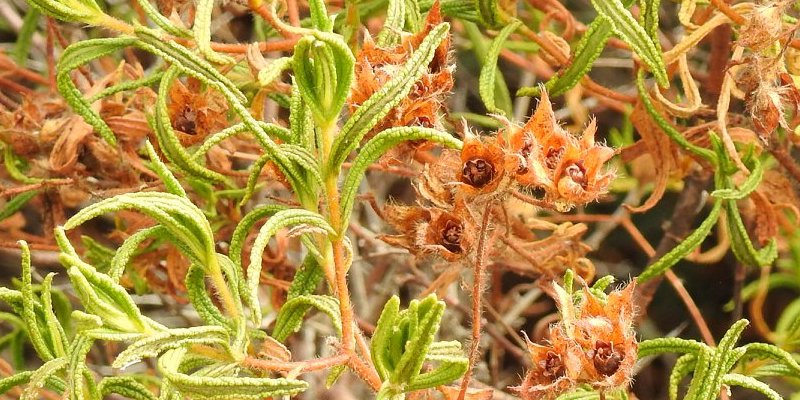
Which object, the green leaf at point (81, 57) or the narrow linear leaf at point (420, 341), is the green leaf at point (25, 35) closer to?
the green leaf at point (81, 57)

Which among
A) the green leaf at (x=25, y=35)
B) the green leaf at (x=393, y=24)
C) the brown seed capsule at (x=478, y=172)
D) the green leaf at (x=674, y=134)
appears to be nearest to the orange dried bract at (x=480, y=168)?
the brown seed capsule at (x=478, y=172)

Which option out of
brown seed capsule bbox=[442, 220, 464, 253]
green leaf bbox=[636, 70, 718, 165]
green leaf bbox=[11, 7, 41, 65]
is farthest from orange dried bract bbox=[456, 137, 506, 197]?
green leaf bbox=[11, 7, 41, 65]

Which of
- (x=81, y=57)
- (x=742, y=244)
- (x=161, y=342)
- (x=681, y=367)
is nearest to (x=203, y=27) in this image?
(x=81, y=57)

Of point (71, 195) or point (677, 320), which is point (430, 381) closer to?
point (71, 195)

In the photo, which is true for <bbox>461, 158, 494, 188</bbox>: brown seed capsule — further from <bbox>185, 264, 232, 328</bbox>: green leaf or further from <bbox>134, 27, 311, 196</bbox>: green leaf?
<bbox>185, 264, 232, 328</bbox>: green leaf

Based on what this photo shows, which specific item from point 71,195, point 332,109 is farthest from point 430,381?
point 71,195
